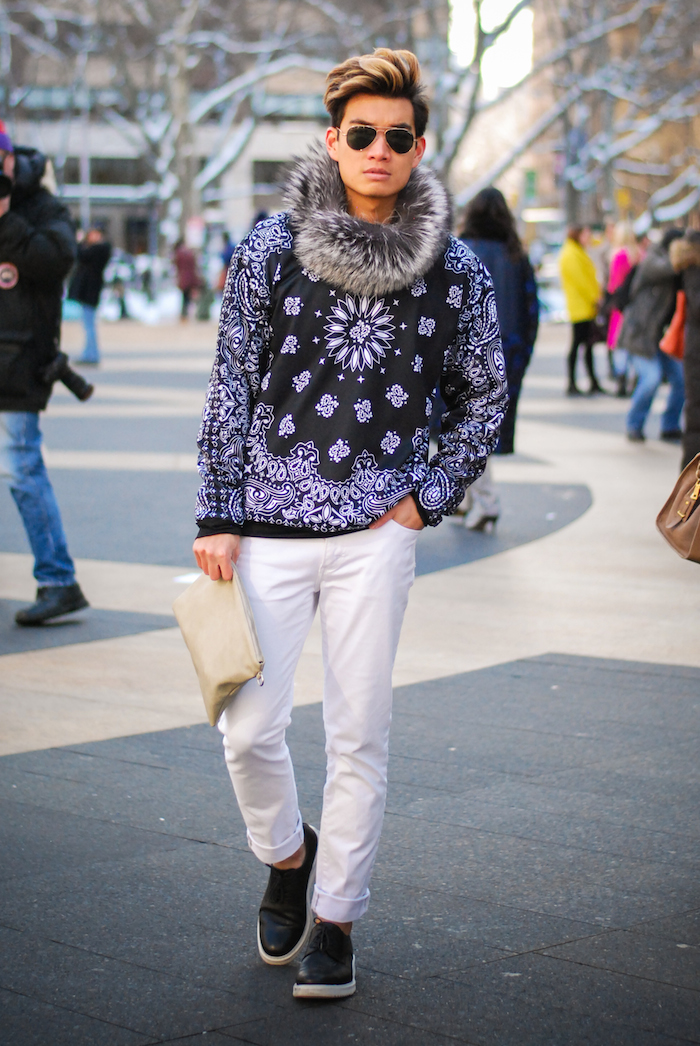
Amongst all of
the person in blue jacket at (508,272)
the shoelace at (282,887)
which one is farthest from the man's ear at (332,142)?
the person in blue jacket at (508,272)

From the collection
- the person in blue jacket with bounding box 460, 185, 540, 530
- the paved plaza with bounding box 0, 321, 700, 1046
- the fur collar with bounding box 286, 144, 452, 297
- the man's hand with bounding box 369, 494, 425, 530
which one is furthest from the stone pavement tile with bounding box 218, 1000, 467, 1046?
the person in blue jacket with bounding box 460, 185, 540, 530

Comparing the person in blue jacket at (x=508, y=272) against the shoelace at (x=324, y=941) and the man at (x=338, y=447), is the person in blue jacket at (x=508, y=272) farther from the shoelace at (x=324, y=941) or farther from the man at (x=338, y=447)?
the shoelace at (x=324, y=941)

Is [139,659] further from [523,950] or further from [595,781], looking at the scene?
[523,950]

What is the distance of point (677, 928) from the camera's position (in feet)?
11.0

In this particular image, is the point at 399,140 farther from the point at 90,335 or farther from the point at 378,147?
the point at 90,335

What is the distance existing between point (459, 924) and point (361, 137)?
1.84 m

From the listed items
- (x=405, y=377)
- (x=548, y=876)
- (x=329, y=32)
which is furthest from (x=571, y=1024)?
(x=329, y=32)

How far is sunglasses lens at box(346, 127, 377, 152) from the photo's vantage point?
9.86 feet

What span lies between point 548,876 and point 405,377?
1438mm

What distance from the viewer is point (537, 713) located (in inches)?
201

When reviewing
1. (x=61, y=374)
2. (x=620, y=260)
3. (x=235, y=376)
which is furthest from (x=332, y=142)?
(x=620, y=260)

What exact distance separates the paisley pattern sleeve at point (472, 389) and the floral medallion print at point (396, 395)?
17cm

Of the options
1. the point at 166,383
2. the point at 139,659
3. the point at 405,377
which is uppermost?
the point at 405,377

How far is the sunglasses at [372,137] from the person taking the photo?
3.00 metres
